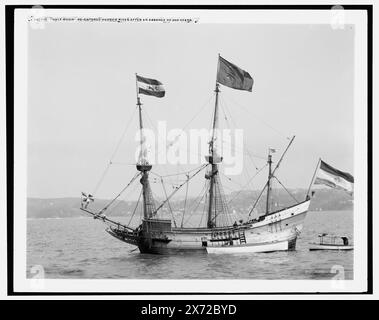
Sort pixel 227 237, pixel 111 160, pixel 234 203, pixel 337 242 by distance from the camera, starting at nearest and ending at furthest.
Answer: pixel 337 242 → pixel 111 160 → pixel 234 203 → pixel 227 237

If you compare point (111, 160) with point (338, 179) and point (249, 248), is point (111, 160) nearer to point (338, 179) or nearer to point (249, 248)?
point (249, 248)

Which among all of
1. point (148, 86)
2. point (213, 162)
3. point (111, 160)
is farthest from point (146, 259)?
point (148, 86)

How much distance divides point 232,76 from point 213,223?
1591 mm

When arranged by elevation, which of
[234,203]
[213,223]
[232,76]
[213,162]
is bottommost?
[213,223]

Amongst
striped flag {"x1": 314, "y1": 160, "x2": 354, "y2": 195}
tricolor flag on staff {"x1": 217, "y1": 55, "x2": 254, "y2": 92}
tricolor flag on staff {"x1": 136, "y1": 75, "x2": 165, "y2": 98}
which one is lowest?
striped flag {"x1": 314, "y1": 160, "x2": 354, "y2": 195}

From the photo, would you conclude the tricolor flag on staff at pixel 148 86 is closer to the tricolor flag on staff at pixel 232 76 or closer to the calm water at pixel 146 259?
the tricolor flag on staff at pixel 232 76

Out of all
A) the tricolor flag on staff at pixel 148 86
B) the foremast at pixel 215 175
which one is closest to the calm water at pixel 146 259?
the foremast at pixel 215 175

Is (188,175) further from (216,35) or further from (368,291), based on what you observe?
(368,291)

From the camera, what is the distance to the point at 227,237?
734 centimetres

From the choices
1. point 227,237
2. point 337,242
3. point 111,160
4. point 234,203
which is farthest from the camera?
point 227,237

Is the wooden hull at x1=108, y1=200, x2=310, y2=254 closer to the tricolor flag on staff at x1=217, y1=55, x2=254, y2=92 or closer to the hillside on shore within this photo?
the hillside on shore

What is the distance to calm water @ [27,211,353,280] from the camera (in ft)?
22.4

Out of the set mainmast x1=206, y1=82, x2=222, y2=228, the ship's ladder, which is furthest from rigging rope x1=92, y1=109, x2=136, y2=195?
the ship's ladder

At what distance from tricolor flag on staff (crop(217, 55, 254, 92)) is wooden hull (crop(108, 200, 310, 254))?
53.9 inches
